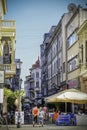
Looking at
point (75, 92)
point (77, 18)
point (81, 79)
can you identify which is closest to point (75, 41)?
point (77, 18)

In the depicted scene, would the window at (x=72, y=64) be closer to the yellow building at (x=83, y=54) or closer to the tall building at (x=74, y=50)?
the tall building at (x=74, y=50)

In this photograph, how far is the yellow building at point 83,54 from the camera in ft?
66.2

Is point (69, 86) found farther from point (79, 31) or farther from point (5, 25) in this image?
point (5, 25)

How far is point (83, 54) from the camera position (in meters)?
20.9

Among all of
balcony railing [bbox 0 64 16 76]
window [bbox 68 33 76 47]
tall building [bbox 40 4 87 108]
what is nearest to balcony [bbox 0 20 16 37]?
balcony railing [bbox 0 64 16 76]

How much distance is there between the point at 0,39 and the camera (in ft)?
58.5

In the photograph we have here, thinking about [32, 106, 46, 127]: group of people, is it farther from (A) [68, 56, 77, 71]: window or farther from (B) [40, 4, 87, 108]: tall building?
(A) [68, 56, 77, 71]: window

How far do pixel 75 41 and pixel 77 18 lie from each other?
1410mm

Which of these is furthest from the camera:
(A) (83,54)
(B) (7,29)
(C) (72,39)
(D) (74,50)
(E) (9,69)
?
(C) (72,39)

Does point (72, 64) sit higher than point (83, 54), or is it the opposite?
point (83, 54)

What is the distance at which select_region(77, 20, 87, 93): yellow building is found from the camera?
20.2 meters

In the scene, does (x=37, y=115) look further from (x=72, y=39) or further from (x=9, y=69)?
(x=72, y=39)

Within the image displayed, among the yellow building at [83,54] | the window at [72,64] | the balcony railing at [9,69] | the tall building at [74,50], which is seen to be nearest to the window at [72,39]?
the tall building at [74,50]

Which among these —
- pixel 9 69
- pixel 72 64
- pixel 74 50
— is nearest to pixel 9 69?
pixel 9 69
